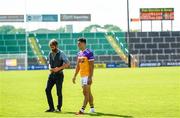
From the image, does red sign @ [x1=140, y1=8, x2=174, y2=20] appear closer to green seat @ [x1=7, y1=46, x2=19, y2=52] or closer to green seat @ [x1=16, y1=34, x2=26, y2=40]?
green seat @ [x1=16, y1=34, x2=26, y2=40]

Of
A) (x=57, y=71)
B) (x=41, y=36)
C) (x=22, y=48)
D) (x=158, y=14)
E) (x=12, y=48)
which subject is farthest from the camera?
(x=158, y=14)

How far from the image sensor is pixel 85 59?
15.7m

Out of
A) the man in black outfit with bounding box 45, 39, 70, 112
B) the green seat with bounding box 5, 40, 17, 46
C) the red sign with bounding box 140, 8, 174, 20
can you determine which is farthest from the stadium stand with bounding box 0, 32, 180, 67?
the man in black outfit with bounding box 45, 39, 70, 112

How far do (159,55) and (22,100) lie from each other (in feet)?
190

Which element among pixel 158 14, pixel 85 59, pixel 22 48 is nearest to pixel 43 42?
pixel 22 48

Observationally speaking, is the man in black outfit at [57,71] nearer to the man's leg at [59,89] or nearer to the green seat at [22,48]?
the man's leg at [59,89]

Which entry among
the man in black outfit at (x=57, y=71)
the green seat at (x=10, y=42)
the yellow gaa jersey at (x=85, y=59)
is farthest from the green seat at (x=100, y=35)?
the yellow gaa jersey at (x=85, y=59)

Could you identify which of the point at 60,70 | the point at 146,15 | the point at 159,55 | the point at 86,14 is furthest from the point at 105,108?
the point at 86,14

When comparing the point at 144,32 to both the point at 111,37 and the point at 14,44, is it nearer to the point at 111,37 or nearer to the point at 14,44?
the point at 111,37

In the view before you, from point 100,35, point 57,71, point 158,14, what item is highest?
point 158,14

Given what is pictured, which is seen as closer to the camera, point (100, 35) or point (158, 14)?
point (100, 35)

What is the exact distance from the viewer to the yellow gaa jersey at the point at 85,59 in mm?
15663

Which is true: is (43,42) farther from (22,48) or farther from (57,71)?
(57,71)

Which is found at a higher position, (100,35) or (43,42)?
(100,35)
